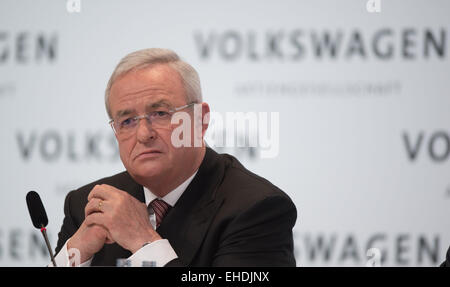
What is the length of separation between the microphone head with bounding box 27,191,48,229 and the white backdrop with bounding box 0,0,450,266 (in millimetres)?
1503

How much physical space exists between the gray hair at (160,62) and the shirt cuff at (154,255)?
64 centimetres

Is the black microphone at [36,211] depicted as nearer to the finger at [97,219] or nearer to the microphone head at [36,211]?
the microphone head at [36,211]

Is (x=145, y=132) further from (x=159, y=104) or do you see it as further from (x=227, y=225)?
(x=227, y=225)

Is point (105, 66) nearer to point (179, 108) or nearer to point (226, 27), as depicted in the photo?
point (226, 27)

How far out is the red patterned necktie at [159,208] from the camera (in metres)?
2.40

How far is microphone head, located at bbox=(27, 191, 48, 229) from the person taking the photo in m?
2.03

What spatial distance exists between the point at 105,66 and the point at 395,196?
6.47 ft

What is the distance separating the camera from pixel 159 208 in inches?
95.7

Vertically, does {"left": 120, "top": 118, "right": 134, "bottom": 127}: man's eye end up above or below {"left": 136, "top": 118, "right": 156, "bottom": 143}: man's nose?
above

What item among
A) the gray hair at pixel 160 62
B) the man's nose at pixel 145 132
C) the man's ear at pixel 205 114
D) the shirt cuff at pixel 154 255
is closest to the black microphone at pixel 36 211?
the shirt cuff at pixel 154 255

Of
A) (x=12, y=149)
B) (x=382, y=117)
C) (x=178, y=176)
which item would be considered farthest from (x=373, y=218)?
(x=12, y=149)

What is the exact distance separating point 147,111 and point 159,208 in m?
Answer: 0.42

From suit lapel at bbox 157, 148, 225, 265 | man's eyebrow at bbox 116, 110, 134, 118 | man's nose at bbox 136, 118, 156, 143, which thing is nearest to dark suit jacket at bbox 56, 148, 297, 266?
suit lapel at bbox 157, 148, 225, 265

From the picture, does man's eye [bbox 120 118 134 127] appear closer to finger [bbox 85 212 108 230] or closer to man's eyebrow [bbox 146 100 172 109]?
man's eyebrow [bbox 146 100 172 109]
